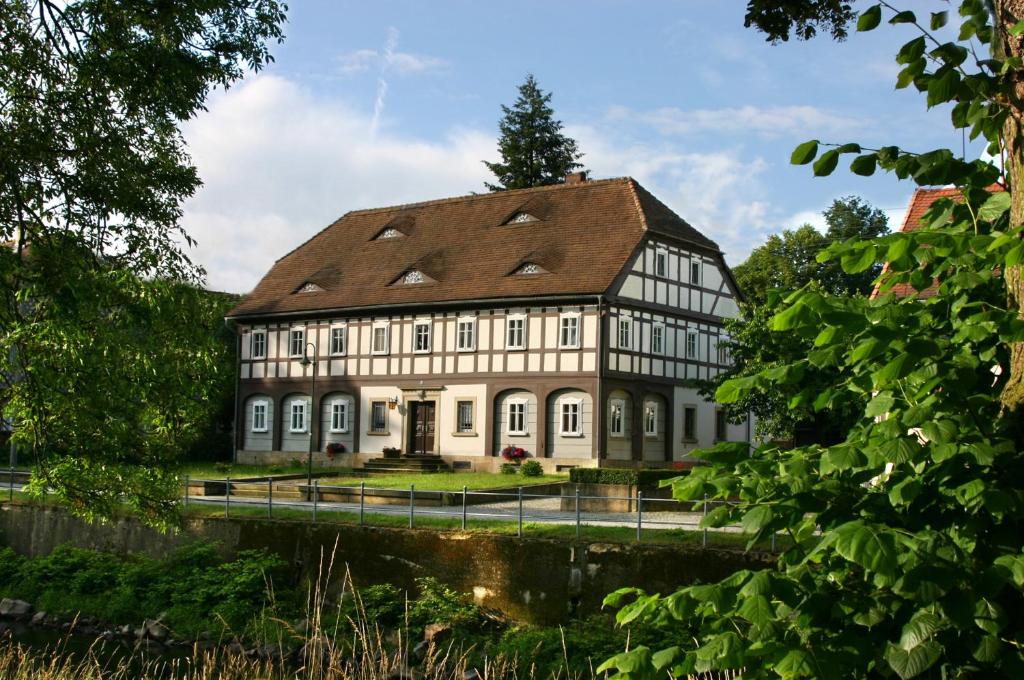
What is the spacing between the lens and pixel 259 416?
4166cm

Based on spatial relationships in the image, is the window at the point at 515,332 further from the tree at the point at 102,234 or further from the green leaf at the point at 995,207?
the green leaf at the point at 995,207

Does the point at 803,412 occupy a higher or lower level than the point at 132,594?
higher

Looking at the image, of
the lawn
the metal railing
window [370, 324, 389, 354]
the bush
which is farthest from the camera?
window [370, 324, 389, 354]

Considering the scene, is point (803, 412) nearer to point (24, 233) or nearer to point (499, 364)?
point (24, 233)

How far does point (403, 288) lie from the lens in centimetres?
3828

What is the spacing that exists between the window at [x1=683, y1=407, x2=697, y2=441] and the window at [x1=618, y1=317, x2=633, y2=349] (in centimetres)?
425

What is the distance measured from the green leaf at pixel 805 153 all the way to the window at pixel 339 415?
36423 mm

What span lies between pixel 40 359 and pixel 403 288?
27.5m

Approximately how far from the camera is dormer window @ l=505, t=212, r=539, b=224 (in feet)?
127

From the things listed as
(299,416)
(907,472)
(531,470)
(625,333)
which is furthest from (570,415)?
(907,472)

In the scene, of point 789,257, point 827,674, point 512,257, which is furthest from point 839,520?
point 789,257

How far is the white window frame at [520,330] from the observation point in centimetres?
3550

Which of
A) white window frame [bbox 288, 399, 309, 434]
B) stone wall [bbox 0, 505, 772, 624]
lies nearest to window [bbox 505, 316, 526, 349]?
white window frame [bbox 288, 399, 309, 434]

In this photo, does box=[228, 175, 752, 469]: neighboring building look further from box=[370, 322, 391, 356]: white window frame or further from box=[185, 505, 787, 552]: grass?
box=[185, 505, 787, 552]: grass
